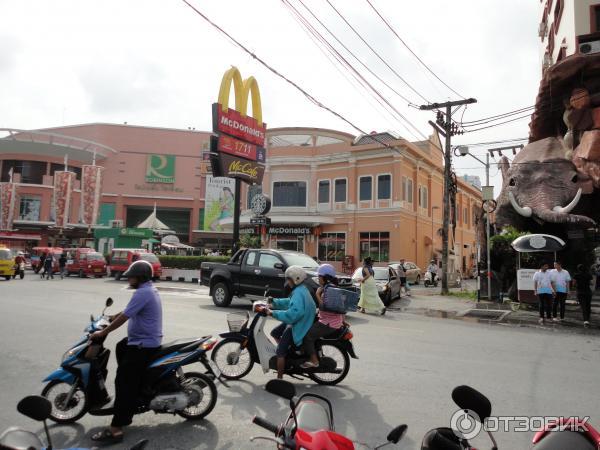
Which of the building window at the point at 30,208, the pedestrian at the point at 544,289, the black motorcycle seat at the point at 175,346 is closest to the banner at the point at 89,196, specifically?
the building window at the point at 30,208

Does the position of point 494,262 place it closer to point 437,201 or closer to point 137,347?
point 137,347

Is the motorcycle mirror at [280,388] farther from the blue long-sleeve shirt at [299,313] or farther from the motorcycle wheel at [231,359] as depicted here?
the motorcycle wheel at [231,359]

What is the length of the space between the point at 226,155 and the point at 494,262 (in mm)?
12386

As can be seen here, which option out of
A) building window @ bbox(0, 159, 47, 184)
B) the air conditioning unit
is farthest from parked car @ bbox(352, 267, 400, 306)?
building window @ bbox(0, 159, 47, 184)

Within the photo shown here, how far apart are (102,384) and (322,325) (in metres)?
2.69

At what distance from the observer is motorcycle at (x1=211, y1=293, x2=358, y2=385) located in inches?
230

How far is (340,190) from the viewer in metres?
35.3

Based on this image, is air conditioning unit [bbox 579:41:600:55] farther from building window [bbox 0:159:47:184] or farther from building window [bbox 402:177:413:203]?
building window [bbox 0:159:47:184]

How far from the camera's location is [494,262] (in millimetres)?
17922

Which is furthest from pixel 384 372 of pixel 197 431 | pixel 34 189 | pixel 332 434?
pixel 34 189

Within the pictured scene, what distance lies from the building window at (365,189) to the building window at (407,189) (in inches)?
91.6

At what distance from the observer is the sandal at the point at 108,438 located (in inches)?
160

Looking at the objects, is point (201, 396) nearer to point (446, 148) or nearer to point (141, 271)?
point (141, 271)

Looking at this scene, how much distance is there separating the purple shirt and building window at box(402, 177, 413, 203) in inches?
1191
